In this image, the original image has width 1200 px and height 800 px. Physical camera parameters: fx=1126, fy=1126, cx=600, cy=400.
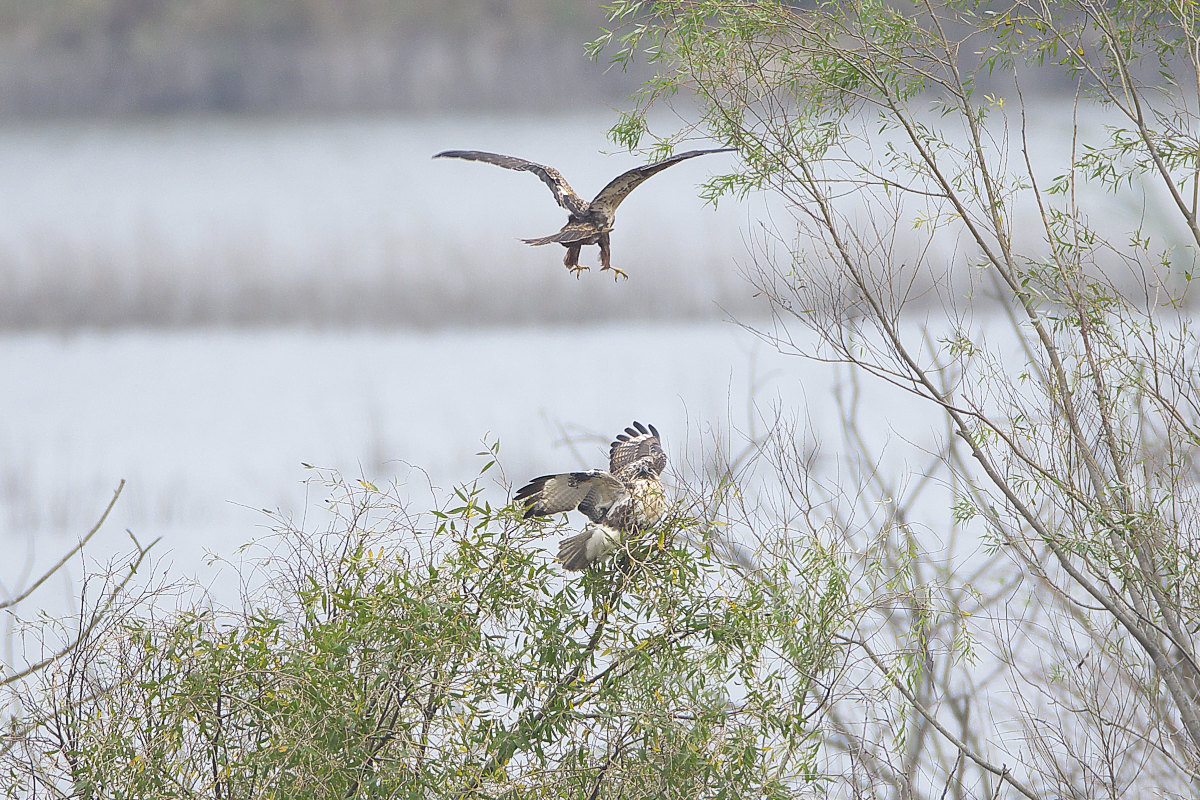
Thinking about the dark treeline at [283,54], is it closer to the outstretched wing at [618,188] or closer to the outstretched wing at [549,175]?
the outstretched wing at [549,175]

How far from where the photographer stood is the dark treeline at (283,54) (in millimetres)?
8266

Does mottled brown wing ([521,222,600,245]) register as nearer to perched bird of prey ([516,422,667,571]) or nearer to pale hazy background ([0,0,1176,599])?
perched bird of prey ([516,422,667,571])

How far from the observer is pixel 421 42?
27.9ft

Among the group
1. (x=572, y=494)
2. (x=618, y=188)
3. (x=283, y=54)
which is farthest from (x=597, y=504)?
(x=283, y=54)

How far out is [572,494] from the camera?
3008mm

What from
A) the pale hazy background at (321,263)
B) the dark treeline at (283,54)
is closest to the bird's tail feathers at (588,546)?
the pale hazy background at (321,263)

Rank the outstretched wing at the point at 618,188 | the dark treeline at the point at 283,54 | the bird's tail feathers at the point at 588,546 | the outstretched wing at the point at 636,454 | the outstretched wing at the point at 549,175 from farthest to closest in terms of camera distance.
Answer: the dark treeline at the point at 283,54
the outstretched wing at the point at 549,175
the outstretched wing at the point at 618,188
the outstretched wing at the point at 636,454
the bird's tail feathers at the point at 588,546

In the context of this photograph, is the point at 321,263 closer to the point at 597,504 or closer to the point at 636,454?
the point at 636,454

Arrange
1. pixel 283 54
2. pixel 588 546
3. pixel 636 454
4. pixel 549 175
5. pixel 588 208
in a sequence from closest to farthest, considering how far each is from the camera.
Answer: pixel 588 546 < pixel 636 454 < pixel 588 208 < pixel 549 175 < pixel 283 54

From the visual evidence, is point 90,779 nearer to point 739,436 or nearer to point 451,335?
point 739,436

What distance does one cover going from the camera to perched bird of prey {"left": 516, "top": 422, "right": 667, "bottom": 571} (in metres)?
2.92

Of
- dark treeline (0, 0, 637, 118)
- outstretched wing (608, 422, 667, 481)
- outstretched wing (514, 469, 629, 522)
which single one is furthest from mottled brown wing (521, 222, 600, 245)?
dark treeline (0, 0, 637, 118)

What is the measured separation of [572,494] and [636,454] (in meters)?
0.52

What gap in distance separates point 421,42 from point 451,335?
223 centimetres
